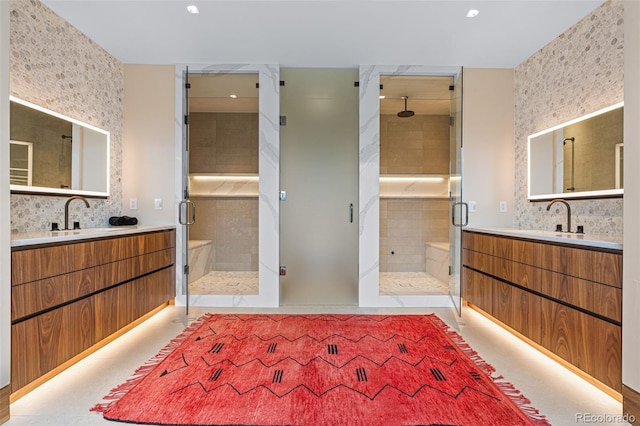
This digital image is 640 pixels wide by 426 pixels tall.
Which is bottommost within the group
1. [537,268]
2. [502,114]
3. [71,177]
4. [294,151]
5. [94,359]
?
[94,359]

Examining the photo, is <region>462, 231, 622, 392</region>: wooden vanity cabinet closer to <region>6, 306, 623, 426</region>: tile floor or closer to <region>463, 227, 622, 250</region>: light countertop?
<region>463, 227, 622, 250</region>: light countertop

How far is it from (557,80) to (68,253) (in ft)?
13.2

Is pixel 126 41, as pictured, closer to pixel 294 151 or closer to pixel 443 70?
pixel 294 151

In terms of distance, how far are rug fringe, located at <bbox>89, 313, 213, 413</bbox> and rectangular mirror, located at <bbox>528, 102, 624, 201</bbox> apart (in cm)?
336

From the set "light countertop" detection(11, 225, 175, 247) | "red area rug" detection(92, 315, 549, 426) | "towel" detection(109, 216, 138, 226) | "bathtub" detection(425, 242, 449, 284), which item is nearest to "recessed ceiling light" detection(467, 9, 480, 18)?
"red area rug" detection(92, 315, 549, 426)

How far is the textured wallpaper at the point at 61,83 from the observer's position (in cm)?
231

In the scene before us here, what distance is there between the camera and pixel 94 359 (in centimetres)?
225

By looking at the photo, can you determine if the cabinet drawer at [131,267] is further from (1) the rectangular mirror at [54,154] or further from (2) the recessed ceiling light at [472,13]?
(2) the recessed ceiling light at [472,13]

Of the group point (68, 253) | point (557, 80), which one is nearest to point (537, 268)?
point (557, 80)

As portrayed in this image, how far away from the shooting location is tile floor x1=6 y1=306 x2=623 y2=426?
1657 mm

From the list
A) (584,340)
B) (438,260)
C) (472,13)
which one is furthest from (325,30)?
(438,260)

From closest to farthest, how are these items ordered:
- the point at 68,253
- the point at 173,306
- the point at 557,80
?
the point at 68,253, the point at 557,80, the point at 173,306

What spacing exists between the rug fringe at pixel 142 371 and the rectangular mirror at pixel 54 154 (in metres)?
1.47

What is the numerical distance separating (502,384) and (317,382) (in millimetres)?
1097
